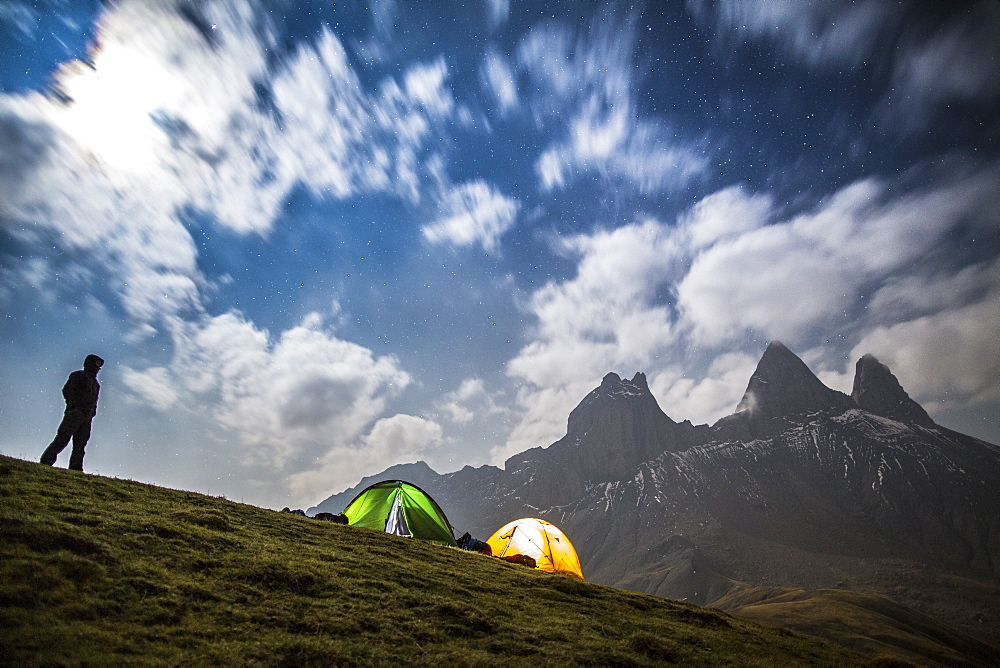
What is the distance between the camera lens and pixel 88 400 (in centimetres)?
1711

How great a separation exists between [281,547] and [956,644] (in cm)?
26648

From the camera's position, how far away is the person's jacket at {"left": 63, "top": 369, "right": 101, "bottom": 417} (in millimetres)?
16781

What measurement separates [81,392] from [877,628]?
23805 cm

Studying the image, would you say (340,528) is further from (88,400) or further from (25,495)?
(88,400)

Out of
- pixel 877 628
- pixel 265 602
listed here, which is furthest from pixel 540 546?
pixel 877 628

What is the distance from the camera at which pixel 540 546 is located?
28.7 meters

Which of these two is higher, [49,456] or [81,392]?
[81,392]

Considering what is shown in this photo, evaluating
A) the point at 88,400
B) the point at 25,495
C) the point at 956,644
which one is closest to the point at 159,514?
the point at 25,495

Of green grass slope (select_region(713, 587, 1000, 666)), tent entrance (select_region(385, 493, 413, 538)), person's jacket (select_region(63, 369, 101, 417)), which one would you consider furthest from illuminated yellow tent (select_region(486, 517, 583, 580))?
green grass slope (select_region(713, 587, 1000, 666))

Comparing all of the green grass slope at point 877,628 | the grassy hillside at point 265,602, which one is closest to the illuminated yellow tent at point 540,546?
the grassy hillside at point 265,602

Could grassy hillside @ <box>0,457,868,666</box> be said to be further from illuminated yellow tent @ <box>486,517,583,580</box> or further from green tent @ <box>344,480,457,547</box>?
illuminated yellow tent @ <box>486,517,583,580</box>

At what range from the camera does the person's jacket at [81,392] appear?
1678 cm

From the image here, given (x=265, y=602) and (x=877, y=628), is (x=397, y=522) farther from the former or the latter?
(x=877, y=628)

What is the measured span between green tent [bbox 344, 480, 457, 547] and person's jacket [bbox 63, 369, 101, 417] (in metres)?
11.1
